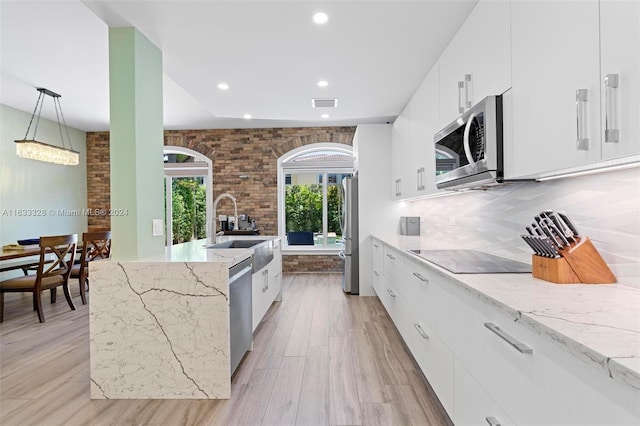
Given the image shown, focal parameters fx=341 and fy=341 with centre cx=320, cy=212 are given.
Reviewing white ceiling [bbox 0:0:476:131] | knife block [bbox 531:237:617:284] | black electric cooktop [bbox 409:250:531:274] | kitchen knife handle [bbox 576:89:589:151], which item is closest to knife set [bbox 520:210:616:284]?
knife block [bbox 531:237:617:284]

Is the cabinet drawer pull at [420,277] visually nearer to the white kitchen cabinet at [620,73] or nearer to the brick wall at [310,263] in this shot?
the white kitchen cabinet at [620,73]

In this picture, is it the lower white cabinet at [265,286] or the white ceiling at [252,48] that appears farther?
the lower white cabinet at [265,286]

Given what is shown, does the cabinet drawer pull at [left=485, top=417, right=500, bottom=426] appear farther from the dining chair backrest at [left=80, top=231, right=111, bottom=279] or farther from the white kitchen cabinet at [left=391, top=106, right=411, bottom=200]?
the dining chair backrest at [left=80, top=231, right=111, bottom=279]

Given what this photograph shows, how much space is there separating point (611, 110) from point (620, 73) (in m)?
0.11

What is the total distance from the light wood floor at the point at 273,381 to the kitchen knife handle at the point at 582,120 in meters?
1.62

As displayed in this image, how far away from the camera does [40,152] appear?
15.0 feet

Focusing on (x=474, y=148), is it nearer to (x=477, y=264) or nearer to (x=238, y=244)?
(x=477, y=264)

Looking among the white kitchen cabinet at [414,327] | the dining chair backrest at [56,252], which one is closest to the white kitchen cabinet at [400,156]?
the white kitchen cabinet at [414,327]

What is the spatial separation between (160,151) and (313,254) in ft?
13.7

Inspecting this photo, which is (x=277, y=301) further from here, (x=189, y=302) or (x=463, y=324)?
(x=463, y=324)

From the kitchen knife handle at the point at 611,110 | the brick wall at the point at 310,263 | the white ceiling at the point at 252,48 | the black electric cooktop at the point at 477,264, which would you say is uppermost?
the white ceiling at the point at 252,48

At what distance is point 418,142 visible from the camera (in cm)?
345

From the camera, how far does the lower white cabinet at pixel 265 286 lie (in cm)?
312

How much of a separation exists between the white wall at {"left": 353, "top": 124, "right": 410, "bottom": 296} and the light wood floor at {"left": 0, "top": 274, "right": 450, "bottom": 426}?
4.78ft
